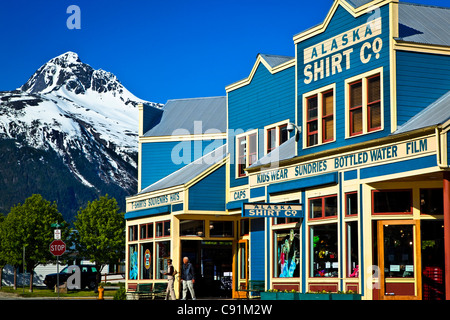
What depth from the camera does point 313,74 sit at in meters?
26.6

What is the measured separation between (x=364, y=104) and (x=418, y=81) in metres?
1.80

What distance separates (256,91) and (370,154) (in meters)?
10.7

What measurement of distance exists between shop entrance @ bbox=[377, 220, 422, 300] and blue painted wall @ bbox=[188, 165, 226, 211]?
12.5 metres

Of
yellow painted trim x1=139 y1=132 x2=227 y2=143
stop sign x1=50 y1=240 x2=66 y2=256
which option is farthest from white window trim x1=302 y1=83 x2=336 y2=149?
stop sign x1=50 y1=240 x2=66 y2=256

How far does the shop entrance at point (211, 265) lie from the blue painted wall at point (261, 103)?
131 inches

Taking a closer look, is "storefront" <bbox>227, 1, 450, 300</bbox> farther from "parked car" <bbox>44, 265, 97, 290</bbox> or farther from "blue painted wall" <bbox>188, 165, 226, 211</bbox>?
"parked car" <bbox>44, 265, 97, 290</bbox>

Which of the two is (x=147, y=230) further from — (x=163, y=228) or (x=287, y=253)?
(x=287, y=253)

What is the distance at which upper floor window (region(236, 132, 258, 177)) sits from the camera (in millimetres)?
33416

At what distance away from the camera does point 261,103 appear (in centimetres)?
3288

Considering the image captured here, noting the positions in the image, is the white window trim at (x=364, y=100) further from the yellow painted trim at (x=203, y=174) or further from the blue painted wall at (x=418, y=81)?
the yellow painted trim at (x=203, y=174)

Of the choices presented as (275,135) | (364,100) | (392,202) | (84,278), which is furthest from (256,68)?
(84,278)

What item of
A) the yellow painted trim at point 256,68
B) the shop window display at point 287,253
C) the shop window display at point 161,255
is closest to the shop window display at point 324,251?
the shop window display at point 287,253
